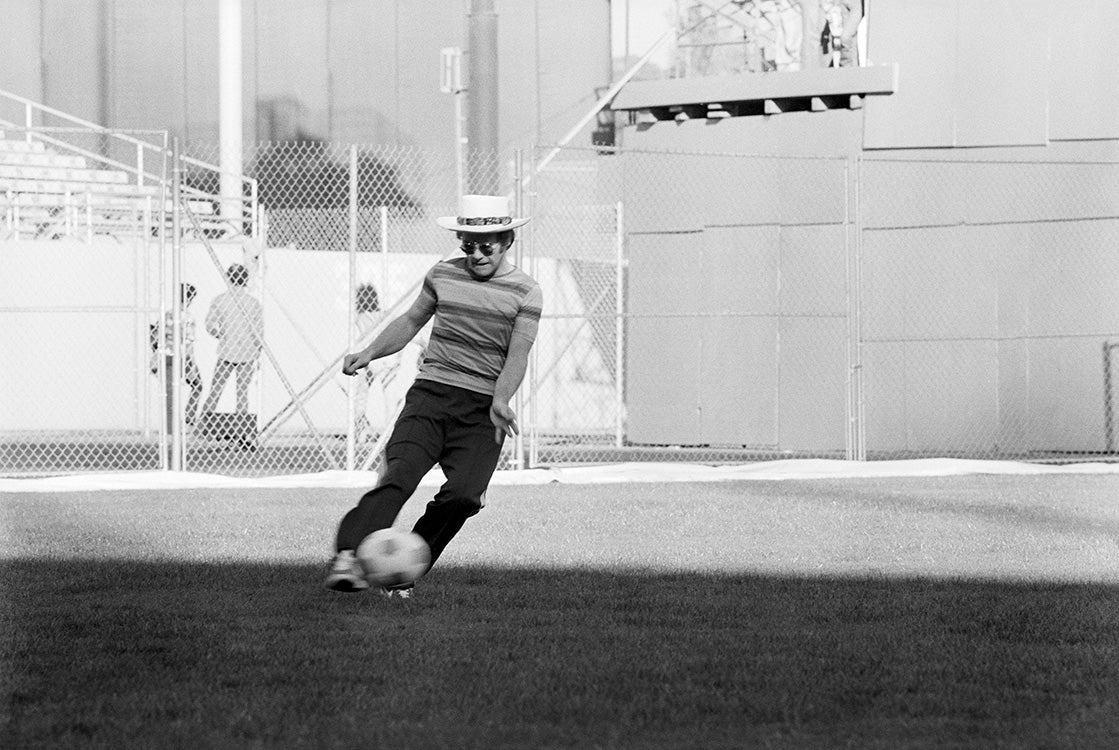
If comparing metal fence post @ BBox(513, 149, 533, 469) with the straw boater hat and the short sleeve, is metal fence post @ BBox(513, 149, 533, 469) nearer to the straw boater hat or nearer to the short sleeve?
the short sleeve

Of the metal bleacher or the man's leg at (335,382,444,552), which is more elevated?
the metal bleacher

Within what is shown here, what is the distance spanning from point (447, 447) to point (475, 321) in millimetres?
554

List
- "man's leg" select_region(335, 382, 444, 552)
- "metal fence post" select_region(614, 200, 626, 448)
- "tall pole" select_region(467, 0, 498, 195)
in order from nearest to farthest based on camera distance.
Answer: "man's leg" select_region(335, 382, 444, 552) → "metal fence post" select_region(614, 200, 626, 448) → "tall pole" select_region(467, 0, 498, 195)

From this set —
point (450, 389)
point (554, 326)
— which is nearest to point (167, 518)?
point (450, 389)

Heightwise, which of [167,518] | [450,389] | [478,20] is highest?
[478,20]

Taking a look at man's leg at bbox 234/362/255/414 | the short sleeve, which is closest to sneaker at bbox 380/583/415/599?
the short sleeve

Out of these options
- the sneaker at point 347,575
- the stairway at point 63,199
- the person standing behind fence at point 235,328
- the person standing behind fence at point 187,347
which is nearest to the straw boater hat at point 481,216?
the sneaker at point 347,575

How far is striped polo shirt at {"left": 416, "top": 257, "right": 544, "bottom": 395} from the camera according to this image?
24.7 feet

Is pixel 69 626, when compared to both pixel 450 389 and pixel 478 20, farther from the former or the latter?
pixel 478 20

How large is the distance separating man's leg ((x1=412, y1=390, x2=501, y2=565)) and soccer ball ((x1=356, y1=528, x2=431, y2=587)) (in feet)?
1.54

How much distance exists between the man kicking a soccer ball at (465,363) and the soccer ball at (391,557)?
0.44 metres

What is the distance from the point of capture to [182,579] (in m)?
8.52

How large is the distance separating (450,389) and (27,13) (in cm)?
3006

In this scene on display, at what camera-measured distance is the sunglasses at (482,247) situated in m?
7.48
